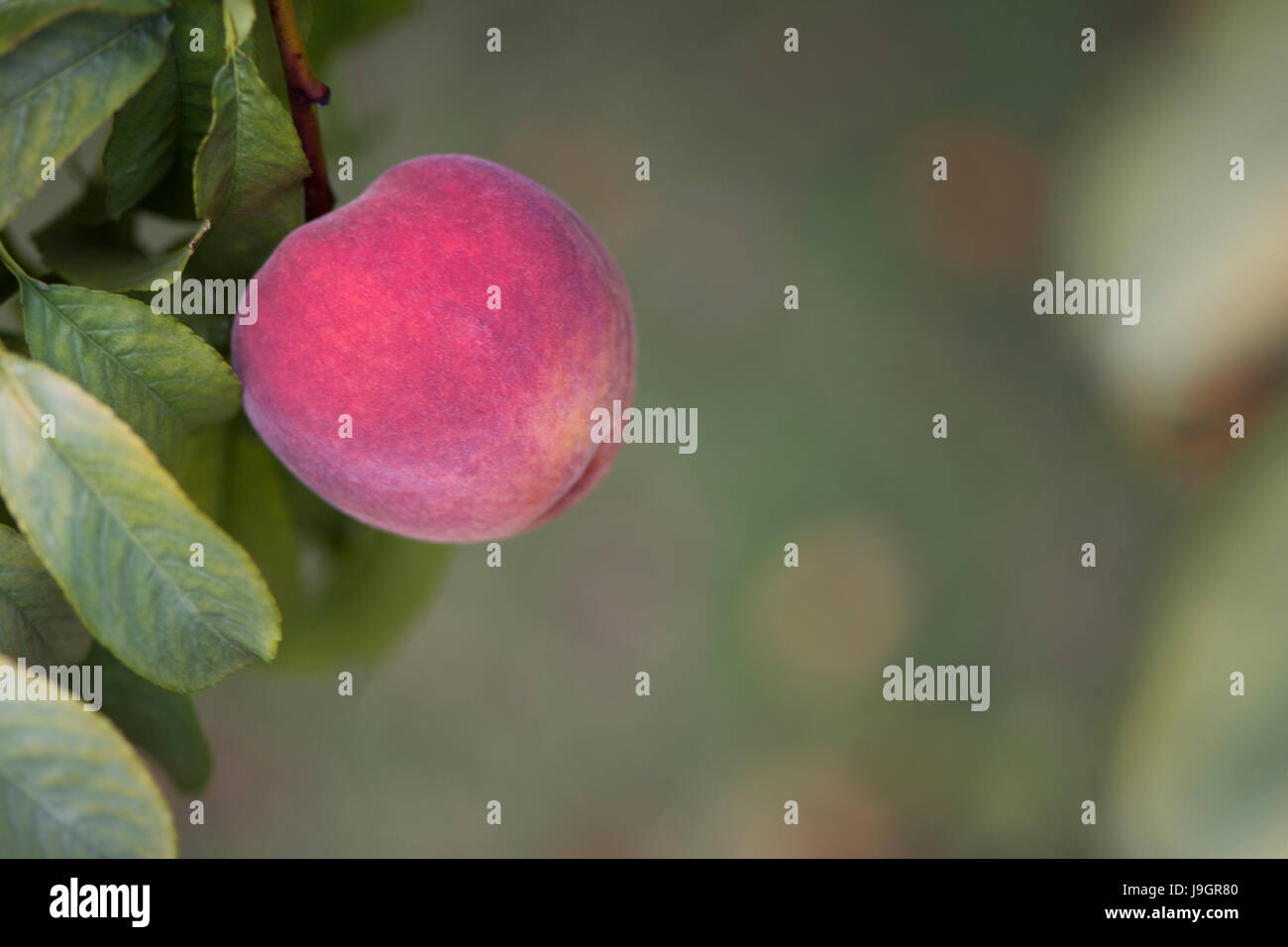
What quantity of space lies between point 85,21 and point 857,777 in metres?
1.17

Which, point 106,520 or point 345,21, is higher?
point 345,21

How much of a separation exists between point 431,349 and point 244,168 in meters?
0.11

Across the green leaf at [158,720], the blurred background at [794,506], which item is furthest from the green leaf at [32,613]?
the blurred background at [794,506]

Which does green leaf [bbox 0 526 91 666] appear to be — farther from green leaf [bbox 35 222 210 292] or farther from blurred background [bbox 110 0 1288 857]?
blurred background [bbox 110 0 1288 857]

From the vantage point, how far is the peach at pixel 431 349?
46 centimetres

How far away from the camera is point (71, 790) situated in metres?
0.36

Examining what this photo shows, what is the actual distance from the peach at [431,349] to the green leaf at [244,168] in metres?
0.02

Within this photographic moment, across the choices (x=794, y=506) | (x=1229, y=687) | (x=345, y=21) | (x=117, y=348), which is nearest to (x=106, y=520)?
(x=117, y=348)

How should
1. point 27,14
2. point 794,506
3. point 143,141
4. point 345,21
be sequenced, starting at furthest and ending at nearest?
point 794,506
point 345,21
point 143,141
point 27,14

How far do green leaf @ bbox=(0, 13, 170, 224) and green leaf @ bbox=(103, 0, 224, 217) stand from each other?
37 millimetres

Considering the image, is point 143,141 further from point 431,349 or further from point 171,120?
point 431,349

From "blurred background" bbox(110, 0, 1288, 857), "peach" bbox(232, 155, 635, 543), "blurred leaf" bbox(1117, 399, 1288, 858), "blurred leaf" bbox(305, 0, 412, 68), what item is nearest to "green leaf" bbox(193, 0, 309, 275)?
"peach" bbox(232, 155, 635, 543)

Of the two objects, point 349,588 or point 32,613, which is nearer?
point 32,613

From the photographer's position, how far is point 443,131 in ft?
3.81
